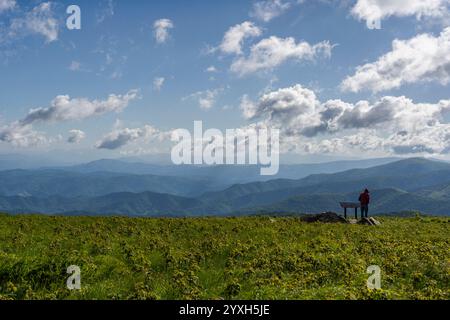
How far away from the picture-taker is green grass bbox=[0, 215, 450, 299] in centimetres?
1313

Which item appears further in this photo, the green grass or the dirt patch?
the dirt patch

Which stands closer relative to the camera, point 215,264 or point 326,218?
point 215,264

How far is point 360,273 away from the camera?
15133 mm

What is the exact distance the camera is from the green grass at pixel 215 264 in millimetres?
13133

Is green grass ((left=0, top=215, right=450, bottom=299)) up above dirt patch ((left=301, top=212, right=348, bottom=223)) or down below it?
above

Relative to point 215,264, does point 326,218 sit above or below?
below

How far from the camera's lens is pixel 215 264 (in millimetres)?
18219

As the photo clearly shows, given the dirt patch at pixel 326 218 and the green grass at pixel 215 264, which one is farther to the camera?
the dirt patch at pixel 326 218
